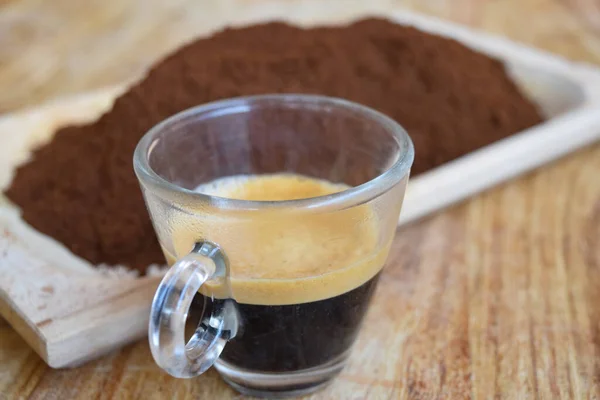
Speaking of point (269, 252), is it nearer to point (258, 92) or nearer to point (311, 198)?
point (311, 198)

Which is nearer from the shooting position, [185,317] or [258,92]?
[185,317]

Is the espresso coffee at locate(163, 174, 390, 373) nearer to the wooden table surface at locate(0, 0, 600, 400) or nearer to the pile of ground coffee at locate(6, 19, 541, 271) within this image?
the wooden table surface at locate(0, 0, 600, 400)

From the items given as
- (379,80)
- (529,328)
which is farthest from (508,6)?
(529,328)


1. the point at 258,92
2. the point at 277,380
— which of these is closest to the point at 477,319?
the point at 277,380

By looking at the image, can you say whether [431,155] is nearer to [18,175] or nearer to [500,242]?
[500,242]

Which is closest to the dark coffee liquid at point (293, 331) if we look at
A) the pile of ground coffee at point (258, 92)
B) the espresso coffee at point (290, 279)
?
the espresso coffee at point (290, 279)

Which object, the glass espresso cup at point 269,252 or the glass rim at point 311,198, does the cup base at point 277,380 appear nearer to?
the glass espresso cup at point 269,252

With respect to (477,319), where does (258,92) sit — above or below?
above

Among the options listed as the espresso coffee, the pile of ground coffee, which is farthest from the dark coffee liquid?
the pile of ground coffee
